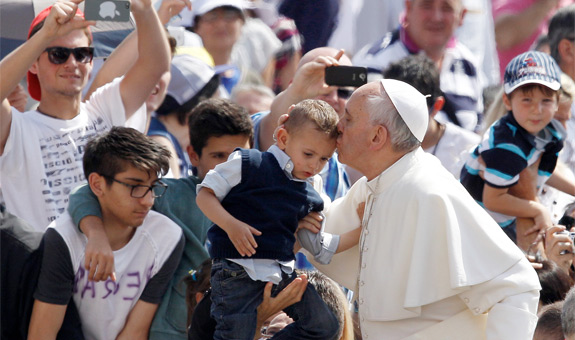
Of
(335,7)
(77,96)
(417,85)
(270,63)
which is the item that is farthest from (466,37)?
(77,96)

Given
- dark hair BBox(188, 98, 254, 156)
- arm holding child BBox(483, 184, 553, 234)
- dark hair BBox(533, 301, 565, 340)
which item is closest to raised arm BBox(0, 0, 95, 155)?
dark hair BBox(188, 98, 254, 156)

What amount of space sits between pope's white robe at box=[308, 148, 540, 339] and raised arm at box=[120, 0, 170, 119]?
1.83m

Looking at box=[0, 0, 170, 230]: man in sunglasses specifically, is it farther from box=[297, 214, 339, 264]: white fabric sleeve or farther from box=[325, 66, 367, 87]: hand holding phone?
box=[297, 214, 339, 264]: white fabric sleeve

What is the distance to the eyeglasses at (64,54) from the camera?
5250 mm

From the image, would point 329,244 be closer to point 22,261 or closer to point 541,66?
point 22,261

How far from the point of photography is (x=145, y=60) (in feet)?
18.1

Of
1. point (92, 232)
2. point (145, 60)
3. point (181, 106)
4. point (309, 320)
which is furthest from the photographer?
point (181, 106)

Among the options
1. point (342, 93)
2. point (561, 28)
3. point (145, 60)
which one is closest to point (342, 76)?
point (342, 93)

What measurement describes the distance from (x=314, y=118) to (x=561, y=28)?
412 cm

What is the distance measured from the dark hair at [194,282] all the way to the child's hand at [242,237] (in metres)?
0.85

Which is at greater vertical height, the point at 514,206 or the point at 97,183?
the point at 97,183

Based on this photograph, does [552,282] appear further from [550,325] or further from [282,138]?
[282,138]

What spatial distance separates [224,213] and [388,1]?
590 centimetres

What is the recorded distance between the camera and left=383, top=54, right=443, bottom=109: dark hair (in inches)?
253
